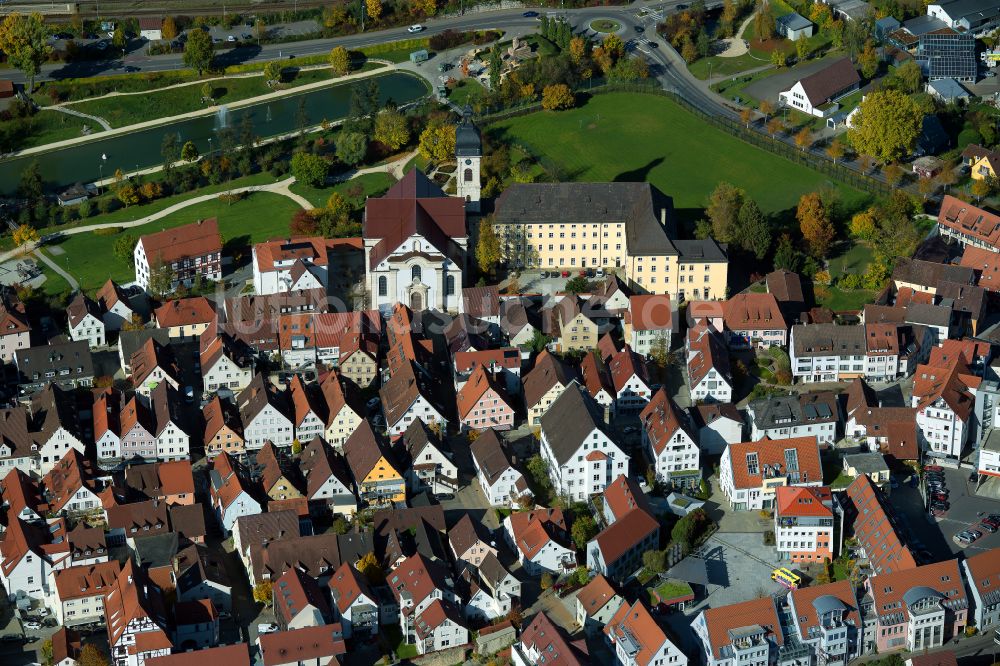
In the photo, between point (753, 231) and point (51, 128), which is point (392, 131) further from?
point (753, 231)

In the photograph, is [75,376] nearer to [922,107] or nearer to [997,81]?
[922,107]

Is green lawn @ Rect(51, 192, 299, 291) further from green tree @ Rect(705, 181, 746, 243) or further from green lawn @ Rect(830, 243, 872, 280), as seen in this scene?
green lawn @ Rect(830, 243, 872, 280)

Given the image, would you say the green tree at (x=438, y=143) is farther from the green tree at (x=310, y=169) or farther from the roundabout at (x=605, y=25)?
the roundabout at (x=605, y=25)

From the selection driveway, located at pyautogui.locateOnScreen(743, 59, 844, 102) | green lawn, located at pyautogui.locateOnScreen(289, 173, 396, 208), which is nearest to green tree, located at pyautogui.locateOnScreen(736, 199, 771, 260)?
driveway, located at pyautogui.locateOnScreen(743, 59, 844, 102)

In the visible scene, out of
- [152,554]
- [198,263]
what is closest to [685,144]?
[198,263]

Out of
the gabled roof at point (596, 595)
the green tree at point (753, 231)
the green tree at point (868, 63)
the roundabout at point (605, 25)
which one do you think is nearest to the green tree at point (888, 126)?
the green tree at point (868, 63)

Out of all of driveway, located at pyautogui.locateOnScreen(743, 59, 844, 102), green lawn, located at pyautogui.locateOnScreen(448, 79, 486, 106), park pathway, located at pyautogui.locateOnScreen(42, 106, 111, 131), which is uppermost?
driveway, located at pyautogui.locateOnScreen(743, 59, 844, 102)
